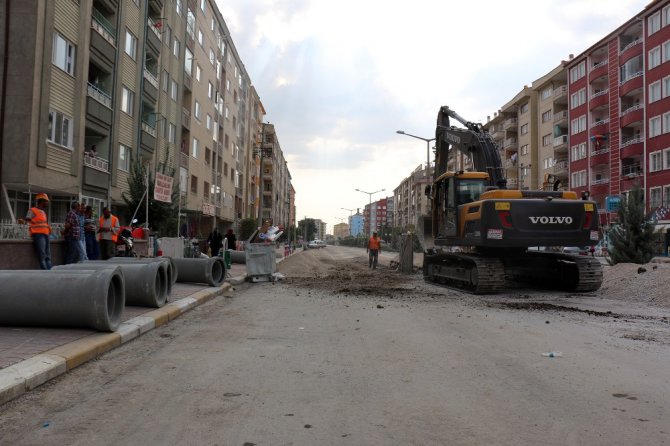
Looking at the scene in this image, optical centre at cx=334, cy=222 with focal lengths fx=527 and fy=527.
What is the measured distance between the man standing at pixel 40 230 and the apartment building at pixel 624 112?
116 ft

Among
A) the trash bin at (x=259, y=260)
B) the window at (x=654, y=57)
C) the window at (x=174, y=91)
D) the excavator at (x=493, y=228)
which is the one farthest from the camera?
the window at (x=654, y=57)

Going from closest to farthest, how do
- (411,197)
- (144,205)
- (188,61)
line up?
(144,205)
(188,61)
(411,197)

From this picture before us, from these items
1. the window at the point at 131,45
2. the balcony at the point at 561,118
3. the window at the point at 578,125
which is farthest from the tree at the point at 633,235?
the balcony at the point at 561,118

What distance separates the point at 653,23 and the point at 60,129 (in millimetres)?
43779

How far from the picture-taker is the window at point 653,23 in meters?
41.2

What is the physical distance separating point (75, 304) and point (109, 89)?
65.2 ft

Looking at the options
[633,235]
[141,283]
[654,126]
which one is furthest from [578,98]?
[141,283]

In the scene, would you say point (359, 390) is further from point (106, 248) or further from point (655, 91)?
point (655, 91)

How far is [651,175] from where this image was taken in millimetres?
41938

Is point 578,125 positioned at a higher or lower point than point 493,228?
higher

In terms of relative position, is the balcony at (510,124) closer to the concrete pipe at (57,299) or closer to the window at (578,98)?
the window at (578,98)

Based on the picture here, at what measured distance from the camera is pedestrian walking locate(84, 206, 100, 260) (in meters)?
13.2

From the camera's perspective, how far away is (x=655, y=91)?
41.5 metres

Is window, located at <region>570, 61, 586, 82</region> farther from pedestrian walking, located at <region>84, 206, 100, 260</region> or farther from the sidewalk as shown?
the sidewalk
